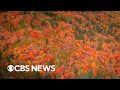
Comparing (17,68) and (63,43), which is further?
(63,43)

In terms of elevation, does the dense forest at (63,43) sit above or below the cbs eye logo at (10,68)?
above

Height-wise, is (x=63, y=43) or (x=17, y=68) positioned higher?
(x=63, y=43)

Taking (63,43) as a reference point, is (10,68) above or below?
below

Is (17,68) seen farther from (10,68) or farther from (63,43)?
(63,43)

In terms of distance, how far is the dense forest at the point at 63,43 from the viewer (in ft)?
14.7

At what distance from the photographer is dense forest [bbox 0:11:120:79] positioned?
4480 mm

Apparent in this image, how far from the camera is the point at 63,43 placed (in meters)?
4.59

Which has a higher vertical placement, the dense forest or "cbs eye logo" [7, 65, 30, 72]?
the dense forest

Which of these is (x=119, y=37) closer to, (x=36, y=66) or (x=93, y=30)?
(x=93, y=30)

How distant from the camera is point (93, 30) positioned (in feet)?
15.3

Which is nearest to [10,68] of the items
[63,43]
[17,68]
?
[17,68]

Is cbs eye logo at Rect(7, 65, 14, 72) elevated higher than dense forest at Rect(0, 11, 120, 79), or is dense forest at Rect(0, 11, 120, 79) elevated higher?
dense forest at Rect(0, 11, 120, 79)

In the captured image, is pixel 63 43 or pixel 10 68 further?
A: pixel 63 43

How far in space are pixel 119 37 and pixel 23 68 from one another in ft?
5.91
